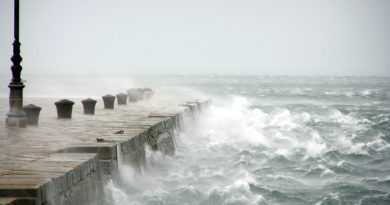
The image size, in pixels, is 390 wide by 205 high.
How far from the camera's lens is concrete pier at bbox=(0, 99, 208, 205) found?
18.0 feet

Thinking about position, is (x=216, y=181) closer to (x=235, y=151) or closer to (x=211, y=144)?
(x=235, y=151)

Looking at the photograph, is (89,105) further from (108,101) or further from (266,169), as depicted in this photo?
(266,169)

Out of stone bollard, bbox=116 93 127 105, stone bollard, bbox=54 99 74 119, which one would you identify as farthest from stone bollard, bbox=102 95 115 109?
stone bollard, bbox=54 99 74 119

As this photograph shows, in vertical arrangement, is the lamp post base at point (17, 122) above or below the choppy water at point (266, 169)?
above

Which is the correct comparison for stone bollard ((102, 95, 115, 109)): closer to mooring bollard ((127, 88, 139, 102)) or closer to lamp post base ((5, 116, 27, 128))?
mooring bollard ((127, 88, 139, 102))

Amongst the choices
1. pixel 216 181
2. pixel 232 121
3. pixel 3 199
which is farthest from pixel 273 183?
pixel 232 121

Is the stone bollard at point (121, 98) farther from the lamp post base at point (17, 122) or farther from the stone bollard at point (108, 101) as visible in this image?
the lamp post base at point (17, 122)

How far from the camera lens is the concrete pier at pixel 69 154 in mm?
5485

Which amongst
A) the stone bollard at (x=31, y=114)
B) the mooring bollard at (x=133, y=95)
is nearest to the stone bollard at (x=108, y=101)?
the mooring bollard at (x=133, y=95)

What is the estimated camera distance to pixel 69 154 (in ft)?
23.8

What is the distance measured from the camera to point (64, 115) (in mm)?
13547

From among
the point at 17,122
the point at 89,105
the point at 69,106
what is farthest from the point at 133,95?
the point at 17,122

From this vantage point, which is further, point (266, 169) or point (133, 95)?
point (133, 95)

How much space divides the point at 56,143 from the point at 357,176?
25.2 feet
